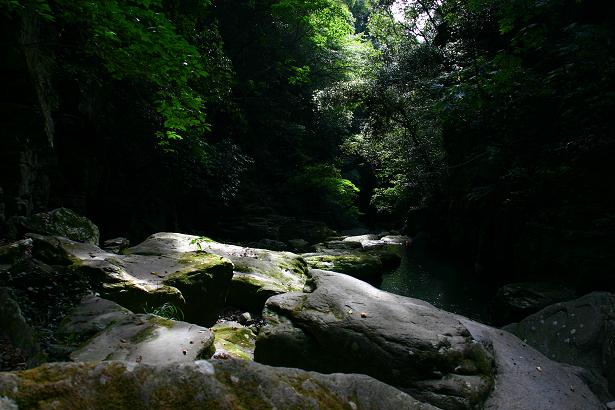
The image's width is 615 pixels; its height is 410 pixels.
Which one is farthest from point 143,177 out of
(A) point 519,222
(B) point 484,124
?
(A) point 519,222

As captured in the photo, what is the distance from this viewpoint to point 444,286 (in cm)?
1148

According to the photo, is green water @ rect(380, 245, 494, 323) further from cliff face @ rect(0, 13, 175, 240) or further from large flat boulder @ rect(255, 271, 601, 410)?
cliff face @ rect(0, 13, 175, 240)

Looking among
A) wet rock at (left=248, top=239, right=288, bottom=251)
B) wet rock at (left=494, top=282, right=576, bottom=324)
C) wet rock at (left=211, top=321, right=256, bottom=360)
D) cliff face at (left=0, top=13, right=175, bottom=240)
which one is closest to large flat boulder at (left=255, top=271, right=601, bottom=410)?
wet rock at (left=211, top=321, right=256, bottom=360)

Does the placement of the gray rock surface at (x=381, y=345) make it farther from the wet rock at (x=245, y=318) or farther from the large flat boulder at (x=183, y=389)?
the large flat boulder at (x=183, y=389)

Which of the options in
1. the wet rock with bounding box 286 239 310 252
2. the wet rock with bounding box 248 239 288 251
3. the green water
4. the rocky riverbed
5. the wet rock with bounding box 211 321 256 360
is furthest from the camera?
the wet rock with bounding box 286 239 310 252

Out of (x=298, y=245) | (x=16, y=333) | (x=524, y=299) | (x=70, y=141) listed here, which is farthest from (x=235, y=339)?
(x=298, y=245)

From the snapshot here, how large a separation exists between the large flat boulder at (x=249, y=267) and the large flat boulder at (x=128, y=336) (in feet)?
8.81

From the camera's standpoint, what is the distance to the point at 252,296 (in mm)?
7020

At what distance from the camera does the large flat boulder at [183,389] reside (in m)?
1.30

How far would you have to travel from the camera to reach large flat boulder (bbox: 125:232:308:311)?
6926 mm

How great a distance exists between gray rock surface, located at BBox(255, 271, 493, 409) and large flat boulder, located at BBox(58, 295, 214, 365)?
896 millimetres

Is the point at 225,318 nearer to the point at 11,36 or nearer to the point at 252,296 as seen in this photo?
the point at 252,296

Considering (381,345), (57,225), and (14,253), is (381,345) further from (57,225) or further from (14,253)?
(57,225)

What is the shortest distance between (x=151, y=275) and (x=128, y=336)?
2069mm
